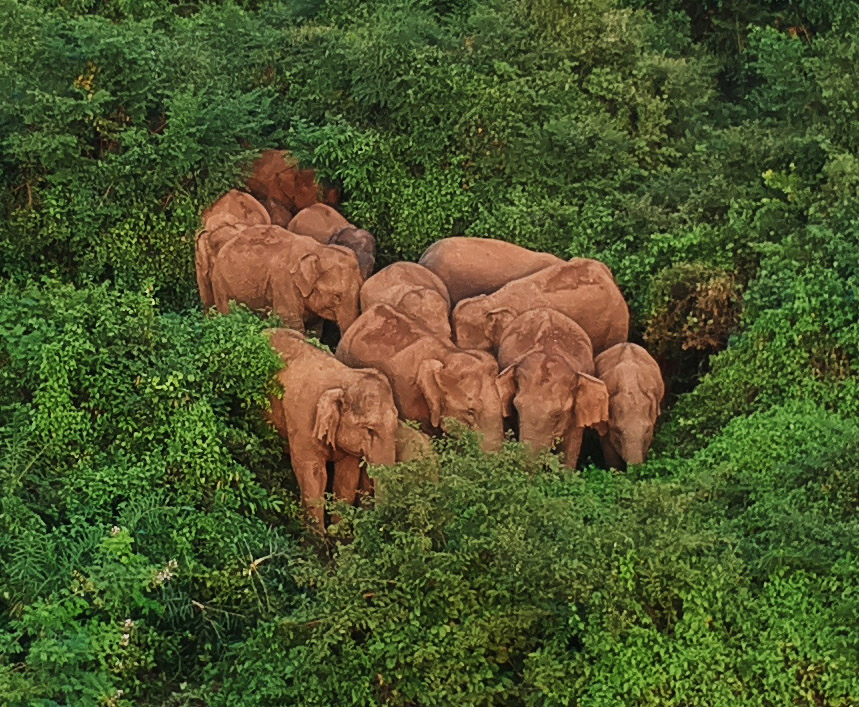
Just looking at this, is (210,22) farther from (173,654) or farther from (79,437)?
(173,654)

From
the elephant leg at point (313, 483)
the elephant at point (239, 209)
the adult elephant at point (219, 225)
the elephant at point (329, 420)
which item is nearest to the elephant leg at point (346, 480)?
the elephant at point (329, 420)

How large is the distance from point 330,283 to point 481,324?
1147mm

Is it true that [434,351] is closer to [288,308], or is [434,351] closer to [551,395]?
[551,395]

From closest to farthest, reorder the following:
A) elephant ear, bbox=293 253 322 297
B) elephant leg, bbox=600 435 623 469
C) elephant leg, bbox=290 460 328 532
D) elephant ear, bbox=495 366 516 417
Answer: elephant leg, bbox=290 460 328 532
elephant ear, bbox=495 366 516 417
elephant leg, bbox=600 435 623 469
elephant ear, bbox=293 253 322 297

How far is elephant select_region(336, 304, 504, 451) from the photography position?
8789 millimetres

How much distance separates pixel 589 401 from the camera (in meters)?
8.79

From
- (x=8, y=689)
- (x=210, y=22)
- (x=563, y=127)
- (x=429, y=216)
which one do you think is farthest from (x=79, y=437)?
(x=210, y=22)

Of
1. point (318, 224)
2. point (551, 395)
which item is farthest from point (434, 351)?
point (318, 224)

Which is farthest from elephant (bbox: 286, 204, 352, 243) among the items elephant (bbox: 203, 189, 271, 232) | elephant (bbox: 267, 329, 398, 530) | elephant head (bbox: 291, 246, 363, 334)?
elephant (bbox: 267, 329, 398, 530)

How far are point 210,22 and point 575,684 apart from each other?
895cm

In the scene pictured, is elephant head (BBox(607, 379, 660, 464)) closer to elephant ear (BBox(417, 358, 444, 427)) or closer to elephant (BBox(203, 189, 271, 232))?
elephant ear (BBox(417, 358, 444, 427))

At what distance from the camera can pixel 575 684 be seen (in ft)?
21.5

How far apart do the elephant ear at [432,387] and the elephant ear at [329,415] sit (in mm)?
581

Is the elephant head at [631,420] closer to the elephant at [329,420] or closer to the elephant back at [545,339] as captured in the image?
the elephant back at [545,339]
